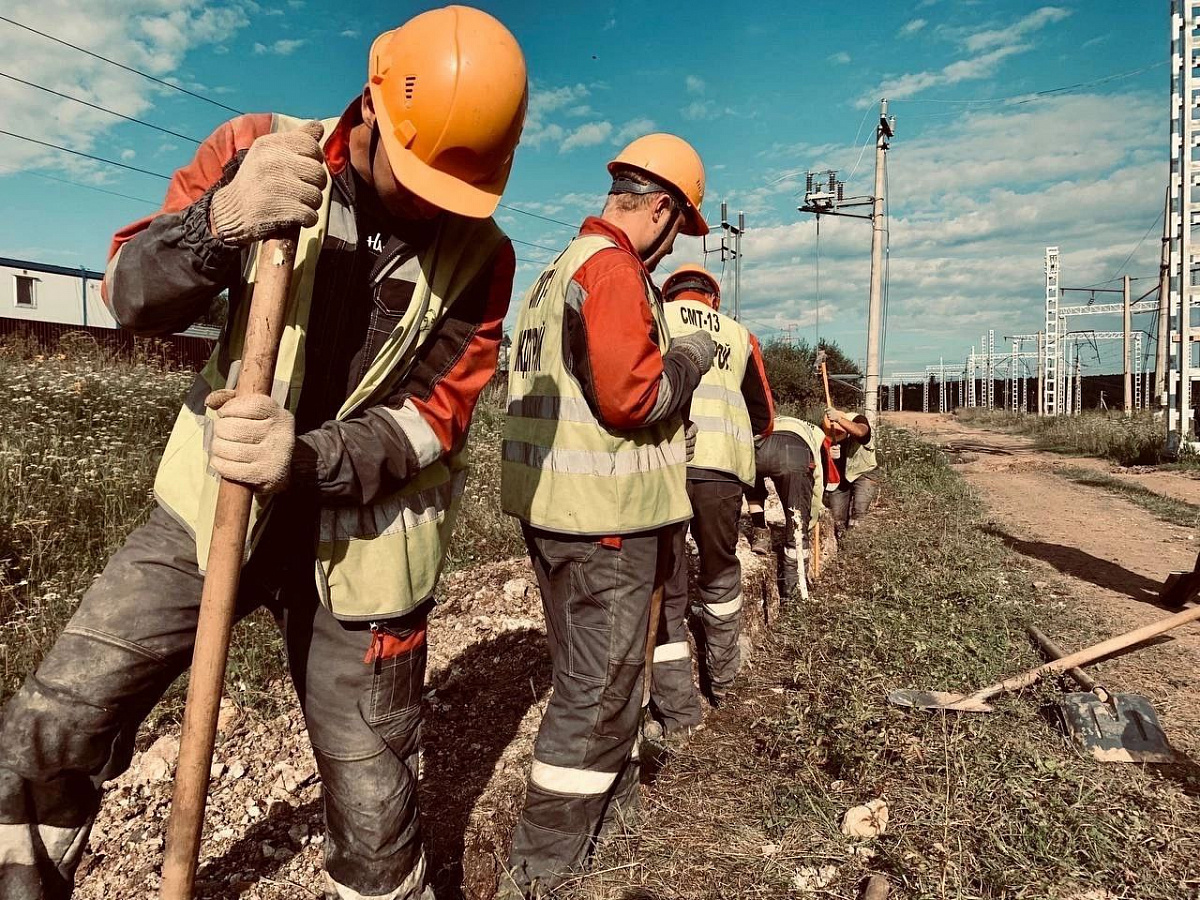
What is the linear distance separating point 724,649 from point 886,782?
4.68 ft

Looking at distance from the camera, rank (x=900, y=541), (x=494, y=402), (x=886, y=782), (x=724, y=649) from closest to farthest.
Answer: (x=886, y=782), (x=724, y=649), (x=900, y=541), (x=494, y=402)

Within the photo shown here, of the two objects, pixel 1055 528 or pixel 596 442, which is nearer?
pixel 596 442

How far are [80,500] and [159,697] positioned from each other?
3454 millimetres

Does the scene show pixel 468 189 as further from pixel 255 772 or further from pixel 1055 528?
pixel 1055 528

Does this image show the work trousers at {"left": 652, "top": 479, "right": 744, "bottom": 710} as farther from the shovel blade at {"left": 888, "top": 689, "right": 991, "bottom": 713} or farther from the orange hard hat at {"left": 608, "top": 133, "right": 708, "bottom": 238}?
the orange hard hat at {"left": 608, "top": 133, "right": 708, "bottom": 238}

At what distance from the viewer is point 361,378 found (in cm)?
185

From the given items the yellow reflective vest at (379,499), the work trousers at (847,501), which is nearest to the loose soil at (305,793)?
the yellow reflective vest at (379,499)

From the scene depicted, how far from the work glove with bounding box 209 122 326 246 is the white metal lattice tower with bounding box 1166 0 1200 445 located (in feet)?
51.5

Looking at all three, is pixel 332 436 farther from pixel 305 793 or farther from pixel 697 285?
pixel 697 285

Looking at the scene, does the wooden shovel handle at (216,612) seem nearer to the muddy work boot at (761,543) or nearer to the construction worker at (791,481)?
the construction worker at (791,481)

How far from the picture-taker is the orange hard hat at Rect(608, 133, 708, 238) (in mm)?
2842

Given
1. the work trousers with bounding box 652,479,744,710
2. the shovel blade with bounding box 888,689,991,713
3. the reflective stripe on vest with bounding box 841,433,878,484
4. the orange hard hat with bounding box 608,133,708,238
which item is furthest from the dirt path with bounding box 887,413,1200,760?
the orange hard hat with bounding box 608,133,708,238

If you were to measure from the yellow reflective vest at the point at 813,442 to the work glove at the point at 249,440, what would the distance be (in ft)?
15.3

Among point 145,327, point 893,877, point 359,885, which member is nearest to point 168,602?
point 145,327
